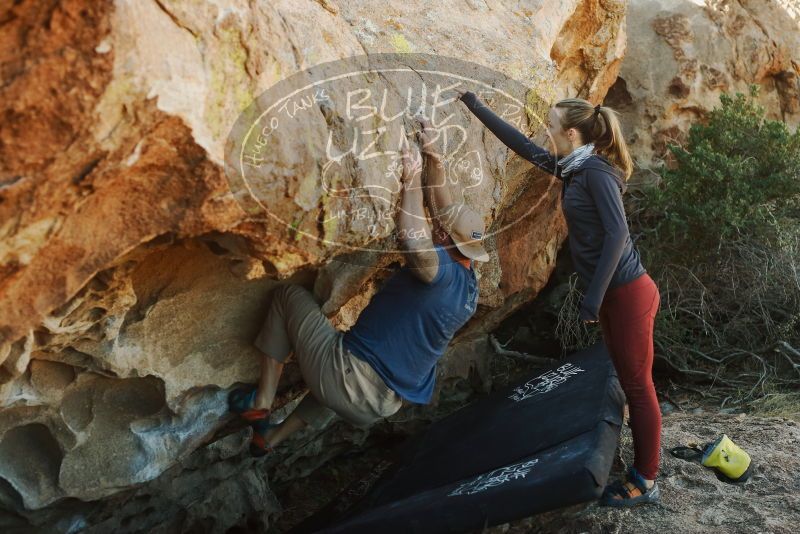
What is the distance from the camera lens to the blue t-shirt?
3768 millimetres

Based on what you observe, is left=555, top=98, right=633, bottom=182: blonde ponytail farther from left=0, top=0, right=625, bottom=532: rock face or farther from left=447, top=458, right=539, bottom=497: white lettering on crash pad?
left=447, top=458, right=539, bottom=497: white lettering on crash pad

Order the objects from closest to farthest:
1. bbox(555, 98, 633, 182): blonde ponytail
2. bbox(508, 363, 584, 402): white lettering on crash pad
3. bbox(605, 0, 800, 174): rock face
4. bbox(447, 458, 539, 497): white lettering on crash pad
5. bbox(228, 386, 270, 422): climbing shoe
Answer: bbox(447, 458, 539, 497): white lettering on crash pad, bbox(555, 98, 633, 182): blonde ponytail, bbox(228, 386, 270, 422): climbing shoe, bbox(508, 363, 584, 402): white lettering on crash pad, bbox(605, 0, 800, 174): rock face

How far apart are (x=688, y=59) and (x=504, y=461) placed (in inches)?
143

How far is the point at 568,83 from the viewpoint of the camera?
502cm

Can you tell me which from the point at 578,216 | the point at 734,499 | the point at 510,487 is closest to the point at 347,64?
the point at 578,216

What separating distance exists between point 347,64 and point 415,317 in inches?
47.2

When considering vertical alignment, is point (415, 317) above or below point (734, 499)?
above

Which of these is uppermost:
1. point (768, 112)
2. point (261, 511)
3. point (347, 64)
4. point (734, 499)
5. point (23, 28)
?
point (23, 28)

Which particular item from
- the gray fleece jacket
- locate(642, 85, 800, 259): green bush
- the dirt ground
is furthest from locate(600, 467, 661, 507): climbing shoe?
locate(642, 85, 800, 259): green bush

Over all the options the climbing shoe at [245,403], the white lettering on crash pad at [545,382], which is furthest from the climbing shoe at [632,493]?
the climbing shoe at [245,403]

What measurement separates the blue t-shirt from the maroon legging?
684 mm

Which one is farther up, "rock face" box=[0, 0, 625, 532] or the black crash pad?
"rock face" box=[0, 0, 625, 532]

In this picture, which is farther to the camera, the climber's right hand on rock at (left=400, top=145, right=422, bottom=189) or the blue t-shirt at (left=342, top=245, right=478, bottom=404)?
the blue t-shirt at (left=342, top=245, right=478, bottom=404)

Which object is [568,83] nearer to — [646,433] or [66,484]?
[646,433]
